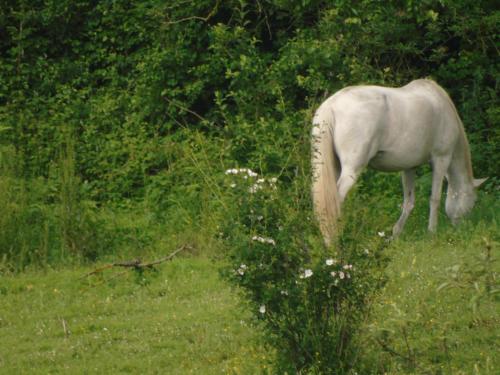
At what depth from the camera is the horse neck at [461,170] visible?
10.9 metres

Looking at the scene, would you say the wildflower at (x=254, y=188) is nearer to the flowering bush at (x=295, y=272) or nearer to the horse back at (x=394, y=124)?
the flowering bush at (x=295, y=272)

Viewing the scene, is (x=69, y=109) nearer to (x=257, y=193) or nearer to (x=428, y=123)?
(x=428, y=123)

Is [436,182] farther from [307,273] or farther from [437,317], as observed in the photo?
[307,273]

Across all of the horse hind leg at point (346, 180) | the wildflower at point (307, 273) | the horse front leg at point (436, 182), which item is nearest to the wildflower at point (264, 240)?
the wildflower at point (307, 273)

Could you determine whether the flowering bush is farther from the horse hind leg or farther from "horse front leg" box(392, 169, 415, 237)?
"horse front leg" box(392, 169, 415, 237)

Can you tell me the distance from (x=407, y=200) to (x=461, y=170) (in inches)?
26.5

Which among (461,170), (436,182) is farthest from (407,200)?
(461,170)

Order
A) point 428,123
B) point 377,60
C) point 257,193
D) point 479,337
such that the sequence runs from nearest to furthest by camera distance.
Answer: point 257,193 → point 479,337 → point 428,123 → point 377,60

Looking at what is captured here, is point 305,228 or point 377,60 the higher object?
point 305,228

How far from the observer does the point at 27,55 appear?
16703mm

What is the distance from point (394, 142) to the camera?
1016 cm

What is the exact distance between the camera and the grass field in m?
6.40

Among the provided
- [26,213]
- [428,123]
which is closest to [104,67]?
[26,213]

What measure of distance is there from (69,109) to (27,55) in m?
1.89
